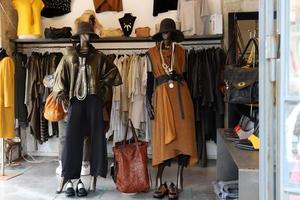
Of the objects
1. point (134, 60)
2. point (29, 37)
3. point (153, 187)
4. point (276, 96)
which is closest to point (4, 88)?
point (29, 37)

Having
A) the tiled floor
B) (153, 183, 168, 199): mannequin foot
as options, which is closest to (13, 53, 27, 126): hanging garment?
the tiled floor

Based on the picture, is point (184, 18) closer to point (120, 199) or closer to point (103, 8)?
point (103, 8)

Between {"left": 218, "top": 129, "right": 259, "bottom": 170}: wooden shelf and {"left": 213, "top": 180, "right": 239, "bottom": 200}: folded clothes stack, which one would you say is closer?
{"left": 218, "top": 129, "right": 259, "bottom": 170}: wooden shelf

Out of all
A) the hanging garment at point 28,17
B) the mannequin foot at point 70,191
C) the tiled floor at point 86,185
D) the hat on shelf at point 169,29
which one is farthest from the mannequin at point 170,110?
the hanging garment at point 28,17

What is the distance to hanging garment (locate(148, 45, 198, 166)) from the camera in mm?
3684

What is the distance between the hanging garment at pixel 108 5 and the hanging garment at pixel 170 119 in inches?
84.8

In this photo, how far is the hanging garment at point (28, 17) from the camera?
5492mm

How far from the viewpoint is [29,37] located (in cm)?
554

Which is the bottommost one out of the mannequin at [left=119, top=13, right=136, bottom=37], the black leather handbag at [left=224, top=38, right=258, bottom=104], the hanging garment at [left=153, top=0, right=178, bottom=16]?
the black leather handbag at [left=224, top=38, right=258, bottom=104]

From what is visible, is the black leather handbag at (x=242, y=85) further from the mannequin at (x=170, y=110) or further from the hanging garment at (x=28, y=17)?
the hanging garment at (x=28, y=17)

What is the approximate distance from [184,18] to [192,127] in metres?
2.06

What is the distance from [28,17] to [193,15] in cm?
234

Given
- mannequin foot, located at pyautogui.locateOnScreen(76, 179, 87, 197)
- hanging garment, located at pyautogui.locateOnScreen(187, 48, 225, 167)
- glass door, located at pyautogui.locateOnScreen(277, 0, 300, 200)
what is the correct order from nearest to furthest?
glass door, located at pyautogui.locateOnScreen(277, 0, 300, 200) < mannequin foot, located at pyautogui.locateOnScreen(76, 179, 87, 197) < hanging garment, located at pyautogui.locateOnScreen(187, 48, 225, 167)

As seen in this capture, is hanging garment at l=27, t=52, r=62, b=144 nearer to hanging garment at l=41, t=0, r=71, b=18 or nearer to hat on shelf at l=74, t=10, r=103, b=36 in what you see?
hat on shelf at l=74, t=10, r=103, b=36
